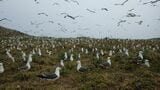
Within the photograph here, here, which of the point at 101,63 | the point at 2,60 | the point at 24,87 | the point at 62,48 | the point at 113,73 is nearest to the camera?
the point at 24,87

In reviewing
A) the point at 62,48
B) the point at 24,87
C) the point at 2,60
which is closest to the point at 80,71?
the point at 24,87

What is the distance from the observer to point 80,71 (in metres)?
21.0

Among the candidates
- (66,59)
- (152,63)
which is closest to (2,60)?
(66,59)

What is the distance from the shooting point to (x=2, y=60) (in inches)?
1025

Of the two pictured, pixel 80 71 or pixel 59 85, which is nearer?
pixel 59 85

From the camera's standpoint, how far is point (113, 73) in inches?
816

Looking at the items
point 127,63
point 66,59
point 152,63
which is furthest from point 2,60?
point 152,63

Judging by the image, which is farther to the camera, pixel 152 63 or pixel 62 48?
pixel 62 48

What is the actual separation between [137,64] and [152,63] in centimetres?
166

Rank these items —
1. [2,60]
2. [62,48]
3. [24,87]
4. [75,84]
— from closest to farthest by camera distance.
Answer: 1. [24,87]
2. [75,84]
3. [2,60]
4. [62,48]

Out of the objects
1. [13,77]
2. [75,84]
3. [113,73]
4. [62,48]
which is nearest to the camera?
[75,84]

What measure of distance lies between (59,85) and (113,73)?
432 cm

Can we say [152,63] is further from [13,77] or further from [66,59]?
[13,77]

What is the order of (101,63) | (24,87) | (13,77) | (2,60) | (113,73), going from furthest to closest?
(2,60) → (101,63) → (113,73) → (13,77) → (24,87)
